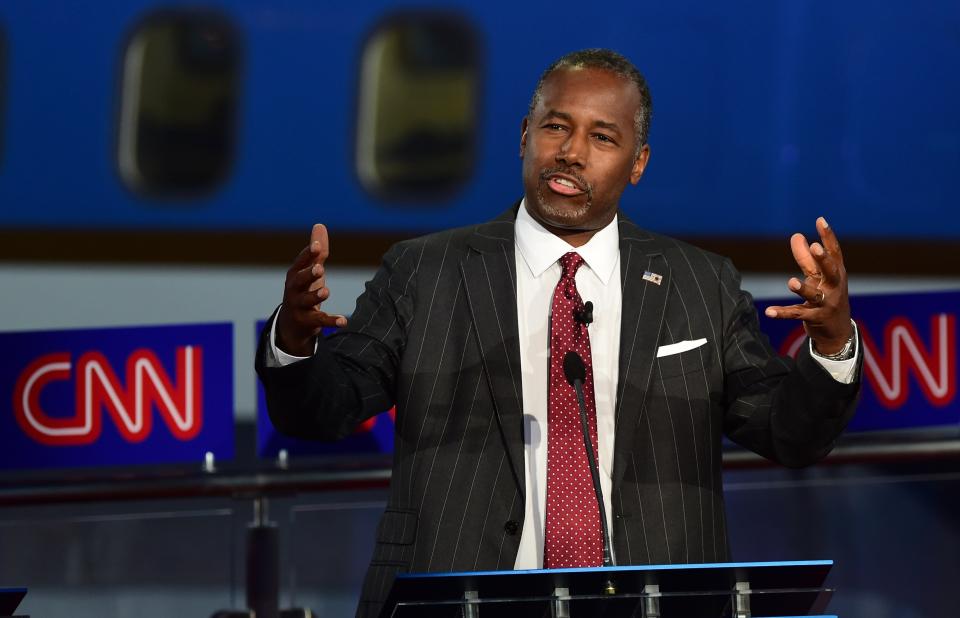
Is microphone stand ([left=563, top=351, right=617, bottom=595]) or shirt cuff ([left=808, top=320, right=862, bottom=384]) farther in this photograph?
shirt cuff ([left=808, top=320, right=862, bottom=384])

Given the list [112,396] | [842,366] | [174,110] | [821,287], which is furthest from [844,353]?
[174,110]

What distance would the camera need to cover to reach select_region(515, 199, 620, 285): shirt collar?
246 centimetres

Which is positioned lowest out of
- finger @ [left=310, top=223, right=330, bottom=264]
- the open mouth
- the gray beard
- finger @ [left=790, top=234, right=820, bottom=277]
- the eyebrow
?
finger @ [left=790, top=234, right=820, bottom=277]

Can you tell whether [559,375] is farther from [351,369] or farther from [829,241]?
[829,241]

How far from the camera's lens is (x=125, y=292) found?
4457mm

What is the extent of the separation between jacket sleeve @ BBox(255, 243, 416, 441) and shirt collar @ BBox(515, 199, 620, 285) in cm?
20

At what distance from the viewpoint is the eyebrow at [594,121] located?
241cm

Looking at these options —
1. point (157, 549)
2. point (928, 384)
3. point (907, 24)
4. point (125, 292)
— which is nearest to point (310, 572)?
point (157, 549)

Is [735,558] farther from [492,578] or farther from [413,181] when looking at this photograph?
[492,578]

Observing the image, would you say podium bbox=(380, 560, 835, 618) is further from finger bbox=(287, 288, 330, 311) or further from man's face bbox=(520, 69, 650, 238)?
man's face bbox=(520, 69, 650, 238)

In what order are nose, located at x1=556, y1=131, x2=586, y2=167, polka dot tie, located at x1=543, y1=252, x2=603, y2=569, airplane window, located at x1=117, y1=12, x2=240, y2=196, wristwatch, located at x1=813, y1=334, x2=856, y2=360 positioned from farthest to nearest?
1. airplane window, located at x1=117, y1=12, x2=240, y2=196
2. nose, located at x1=556, y1=131, x2=586, y2=167
3. polka dot tie, located at x1=543, y1=252, x2=603, y2=569
4. wristwatch, located at x1=813, y1=334, x2=856, y2=360

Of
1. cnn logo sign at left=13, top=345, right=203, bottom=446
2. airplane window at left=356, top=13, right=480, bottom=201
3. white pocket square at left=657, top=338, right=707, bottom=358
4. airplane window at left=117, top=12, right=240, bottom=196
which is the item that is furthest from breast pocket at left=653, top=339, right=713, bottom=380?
airplane window at left=117, top=12, right=240, bottom=196

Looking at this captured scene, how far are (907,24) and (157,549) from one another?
102 inches

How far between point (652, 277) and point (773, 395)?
0.95ft
